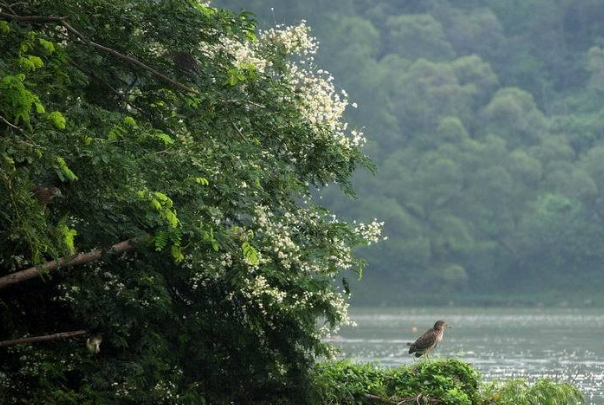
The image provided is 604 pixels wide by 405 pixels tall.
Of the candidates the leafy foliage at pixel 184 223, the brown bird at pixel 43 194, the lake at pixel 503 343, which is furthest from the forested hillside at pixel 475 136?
the brown bird at pixel 43 194

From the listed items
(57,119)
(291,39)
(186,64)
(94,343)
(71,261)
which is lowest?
(94,343)

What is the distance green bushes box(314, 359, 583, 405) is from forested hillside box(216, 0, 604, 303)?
81.5 meters

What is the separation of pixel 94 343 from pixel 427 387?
4.65 m

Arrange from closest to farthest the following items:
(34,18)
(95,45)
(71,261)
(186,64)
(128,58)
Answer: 1. (34,18)
2. (71,261)
3. (95,45)
4. (128,58)
5. (186,64)

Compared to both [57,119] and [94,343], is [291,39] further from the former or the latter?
[57,119]

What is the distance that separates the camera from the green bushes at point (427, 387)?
1672cm

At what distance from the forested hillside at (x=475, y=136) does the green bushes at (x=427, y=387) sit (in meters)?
81.5

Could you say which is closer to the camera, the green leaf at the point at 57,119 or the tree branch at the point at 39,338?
the green leaf at the point at 57,119

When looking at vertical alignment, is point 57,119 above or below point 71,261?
above

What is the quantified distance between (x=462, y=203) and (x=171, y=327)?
99.2m

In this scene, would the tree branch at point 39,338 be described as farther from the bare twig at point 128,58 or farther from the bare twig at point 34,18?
the bare twig at point 34,18

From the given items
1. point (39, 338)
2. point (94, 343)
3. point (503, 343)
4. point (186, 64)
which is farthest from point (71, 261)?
point (503, 343)

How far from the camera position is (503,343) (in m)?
Result: 50.2

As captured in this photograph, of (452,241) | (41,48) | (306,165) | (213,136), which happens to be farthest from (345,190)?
(452,241)
